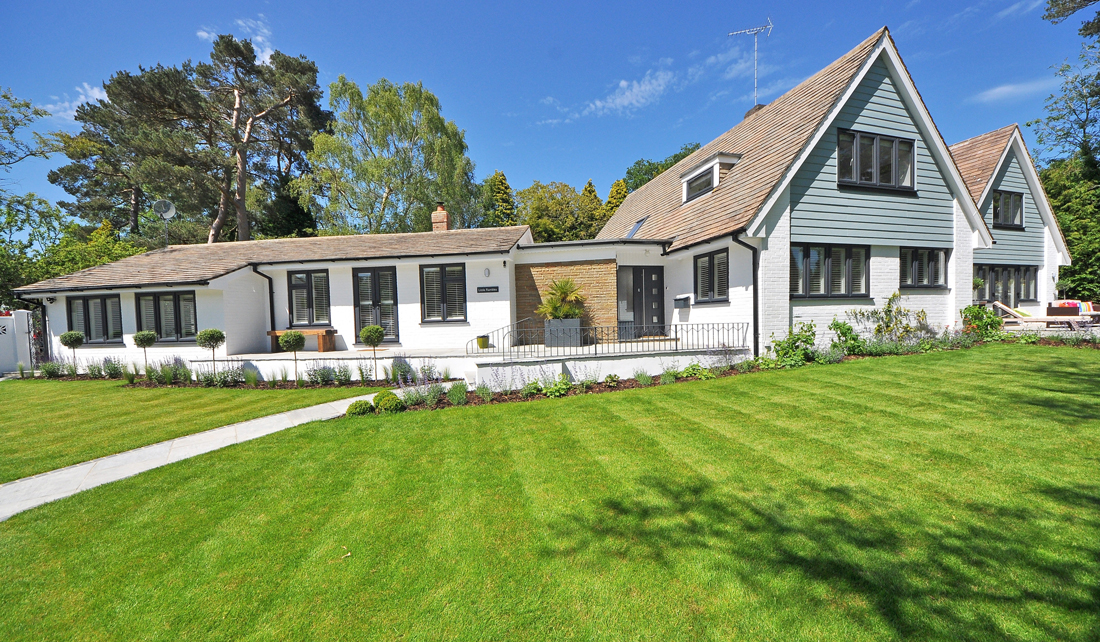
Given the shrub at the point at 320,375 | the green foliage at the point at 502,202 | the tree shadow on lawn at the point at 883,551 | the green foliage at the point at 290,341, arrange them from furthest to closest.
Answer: the green foliage at the point at 502,202 → the green foliage at the point at 290,341 → the shrub at the point at 320,375 → the tree shadow on lawn at the point at 883,551

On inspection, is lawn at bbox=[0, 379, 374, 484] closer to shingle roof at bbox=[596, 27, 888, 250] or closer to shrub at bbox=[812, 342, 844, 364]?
shingle roof at bbox=[596, 27, 888, 250]

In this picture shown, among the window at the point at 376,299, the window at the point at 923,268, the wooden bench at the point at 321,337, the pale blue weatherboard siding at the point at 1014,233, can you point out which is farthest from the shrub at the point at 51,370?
the pale blue weatherboard siding at the point at 1014,233

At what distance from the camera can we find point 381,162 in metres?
26.7

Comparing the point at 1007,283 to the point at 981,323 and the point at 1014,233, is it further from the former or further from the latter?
the point at 981,323

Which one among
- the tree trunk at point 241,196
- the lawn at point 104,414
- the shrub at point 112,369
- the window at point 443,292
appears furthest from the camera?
the tree trunk at point 241,196

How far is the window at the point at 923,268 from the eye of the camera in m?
12.9

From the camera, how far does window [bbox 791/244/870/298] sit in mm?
11859

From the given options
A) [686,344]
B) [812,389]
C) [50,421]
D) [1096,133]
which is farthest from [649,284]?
[1096,133]

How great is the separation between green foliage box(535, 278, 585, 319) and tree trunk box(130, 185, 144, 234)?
3859 cm

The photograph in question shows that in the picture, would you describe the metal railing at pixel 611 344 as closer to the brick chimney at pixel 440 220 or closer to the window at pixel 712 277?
the window at pixel 712 277

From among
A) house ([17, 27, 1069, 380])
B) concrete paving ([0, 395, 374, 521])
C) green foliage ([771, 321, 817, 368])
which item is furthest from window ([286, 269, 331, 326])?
green foliage ([771, 321, 817, 368])

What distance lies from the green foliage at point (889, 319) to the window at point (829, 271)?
0.61m

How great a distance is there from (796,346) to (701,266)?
379cm

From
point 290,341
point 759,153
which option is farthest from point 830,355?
point 290,341
